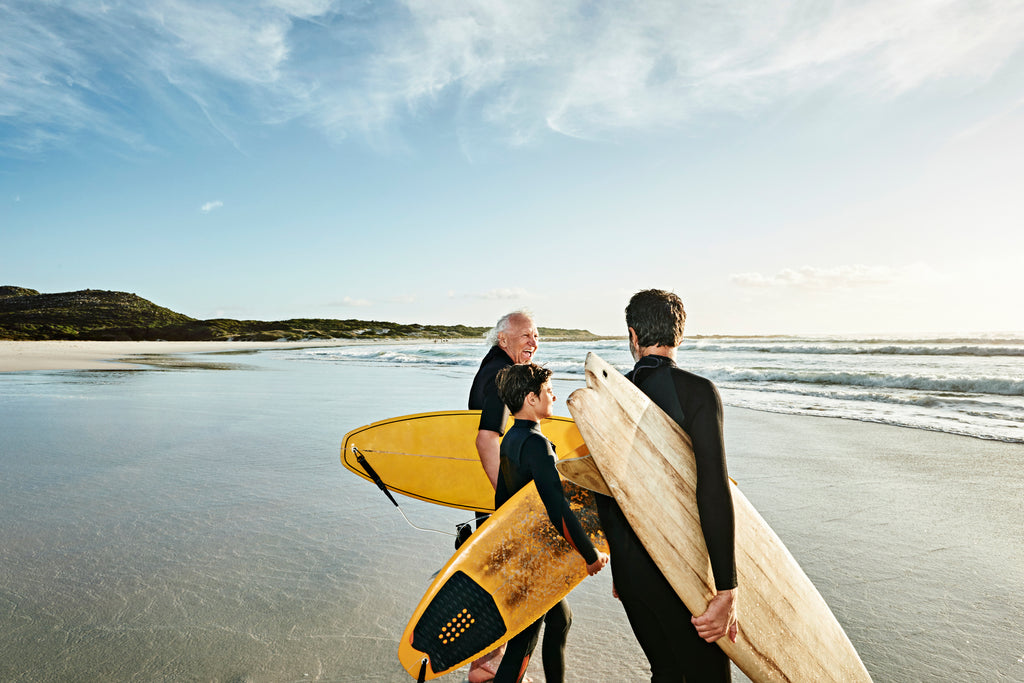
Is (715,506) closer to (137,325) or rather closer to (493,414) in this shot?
(493,414)

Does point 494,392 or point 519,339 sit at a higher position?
point 519,339

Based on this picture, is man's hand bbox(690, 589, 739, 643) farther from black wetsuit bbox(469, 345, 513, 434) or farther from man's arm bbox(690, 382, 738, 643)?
black wetsuit bbox(469, 345, 513, 434)

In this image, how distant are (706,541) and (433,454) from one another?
2544mm

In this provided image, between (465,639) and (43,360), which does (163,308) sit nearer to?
(43,360)

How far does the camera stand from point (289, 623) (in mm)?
2844

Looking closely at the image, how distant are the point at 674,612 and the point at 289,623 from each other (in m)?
2.04

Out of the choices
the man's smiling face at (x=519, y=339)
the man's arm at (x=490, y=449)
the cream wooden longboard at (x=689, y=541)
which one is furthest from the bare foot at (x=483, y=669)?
the man's smiling face at (x=519, y=339)

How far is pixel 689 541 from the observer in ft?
5.83

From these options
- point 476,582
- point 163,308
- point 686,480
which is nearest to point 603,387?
point 686,480

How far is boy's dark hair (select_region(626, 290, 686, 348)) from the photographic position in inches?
70.4

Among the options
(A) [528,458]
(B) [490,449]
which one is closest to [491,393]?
(B) [490,449]

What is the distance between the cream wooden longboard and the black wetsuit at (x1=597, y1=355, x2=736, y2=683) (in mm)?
64

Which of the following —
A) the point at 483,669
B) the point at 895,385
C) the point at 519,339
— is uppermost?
the point at 519,339

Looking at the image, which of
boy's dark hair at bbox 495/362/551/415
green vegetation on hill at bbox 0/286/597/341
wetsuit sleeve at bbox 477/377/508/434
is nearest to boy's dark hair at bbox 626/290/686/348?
boy's dark hair at bbox 495/362/551/415
